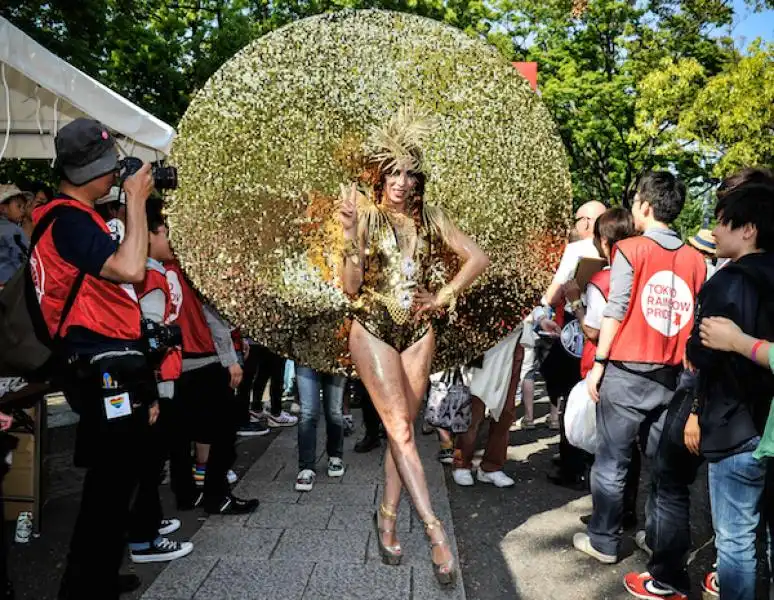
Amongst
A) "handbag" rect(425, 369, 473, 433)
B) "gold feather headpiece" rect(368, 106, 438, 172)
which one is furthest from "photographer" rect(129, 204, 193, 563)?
"handbag" rect(425, 369, 473, 433)

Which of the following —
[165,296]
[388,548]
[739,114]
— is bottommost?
[388,548]

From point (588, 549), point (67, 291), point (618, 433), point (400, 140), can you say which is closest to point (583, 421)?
point (618, 433)

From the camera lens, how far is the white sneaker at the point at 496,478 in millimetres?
4684

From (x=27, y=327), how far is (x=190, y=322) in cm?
134

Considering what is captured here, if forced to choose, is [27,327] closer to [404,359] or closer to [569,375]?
[404,359]

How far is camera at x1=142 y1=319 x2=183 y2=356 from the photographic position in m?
2.84

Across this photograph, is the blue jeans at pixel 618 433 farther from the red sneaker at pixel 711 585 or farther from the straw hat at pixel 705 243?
the straw hat at pixel 705 243

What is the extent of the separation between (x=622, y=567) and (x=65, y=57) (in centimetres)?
859

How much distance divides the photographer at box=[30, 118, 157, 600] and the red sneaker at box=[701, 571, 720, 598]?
8.49 feet

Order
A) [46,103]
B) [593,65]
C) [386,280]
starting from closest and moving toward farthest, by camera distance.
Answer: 1. [386,280]
2. [46,103]
3. [593,65]

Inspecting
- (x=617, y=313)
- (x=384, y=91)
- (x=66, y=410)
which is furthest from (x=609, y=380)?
(x=66, y=410)

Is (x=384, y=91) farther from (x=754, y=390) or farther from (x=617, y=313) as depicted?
(x=754, y=390)

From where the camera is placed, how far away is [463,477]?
185 inches

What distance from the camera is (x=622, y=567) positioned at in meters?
3.45
